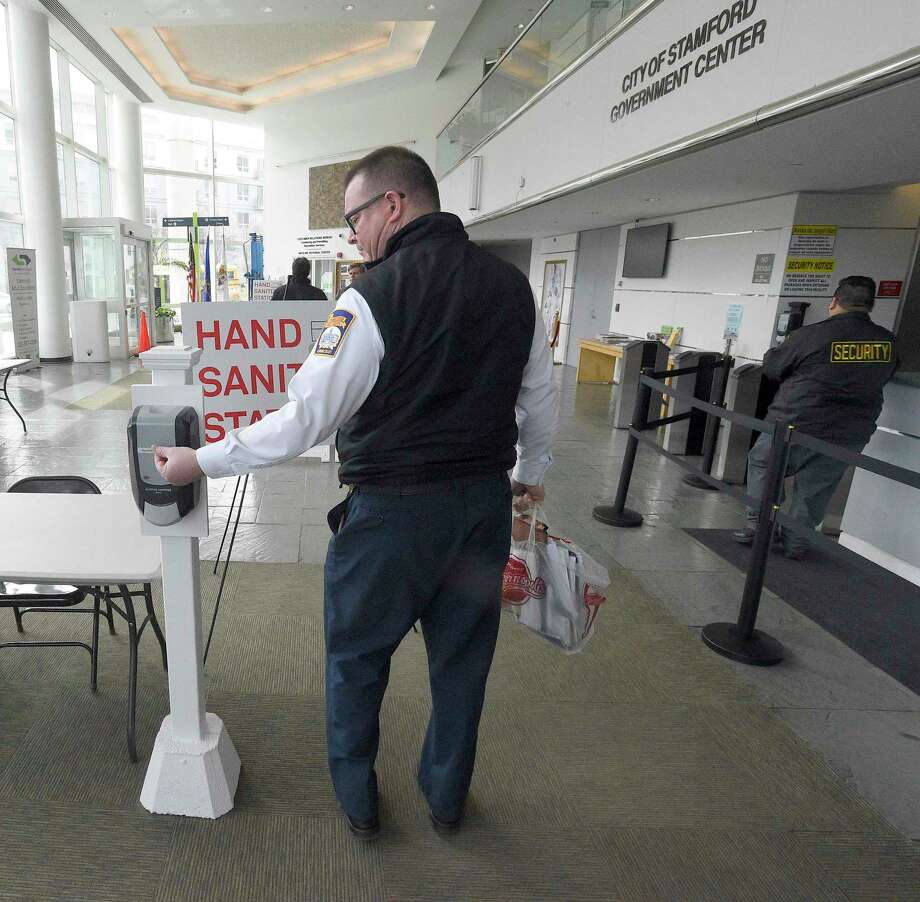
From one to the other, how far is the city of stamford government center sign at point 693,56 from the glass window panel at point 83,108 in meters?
11.5

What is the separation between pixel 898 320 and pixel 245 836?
6352 mm

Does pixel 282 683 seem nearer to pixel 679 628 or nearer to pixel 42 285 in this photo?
pixel 679 628

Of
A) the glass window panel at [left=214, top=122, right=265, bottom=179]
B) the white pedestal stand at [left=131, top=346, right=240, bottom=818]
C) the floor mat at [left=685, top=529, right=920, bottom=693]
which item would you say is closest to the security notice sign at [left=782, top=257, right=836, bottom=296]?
the floor mat at [left=685, top=529, right=920, bottom=693]

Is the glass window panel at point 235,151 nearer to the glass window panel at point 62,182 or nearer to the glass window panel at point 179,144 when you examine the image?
the glass window panel at point 179,144

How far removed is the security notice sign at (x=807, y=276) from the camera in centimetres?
583

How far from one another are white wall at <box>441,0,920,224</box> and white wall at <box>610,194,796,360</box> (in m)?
1.67

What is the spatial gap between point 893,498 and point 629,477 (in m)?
1.47

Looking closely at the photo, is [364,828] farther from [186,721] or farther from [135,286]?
[135,286]

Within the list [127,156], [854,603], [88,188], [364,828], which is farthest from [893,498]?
[127,156]

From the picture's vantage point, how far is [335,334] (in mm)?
1370

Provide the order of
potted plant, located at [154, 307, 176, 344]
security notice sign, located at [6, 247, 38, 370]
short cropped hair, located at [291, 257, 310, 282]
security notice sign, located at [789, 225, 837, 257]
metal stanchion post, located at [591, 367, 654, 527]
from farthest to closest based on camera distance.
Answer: potted plant, located at [154, 307, 176, 344] < security notice sign, located at [6, 247, 38, 370] < security notice sign, located at [789, 225, 837, 257] < short cropped hair, located at [291, 257, 310, 282] < metal stanchion post, located at [591, 367, 654, 527]

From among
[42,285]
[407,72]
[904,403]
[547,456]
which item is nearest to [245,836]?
[547,456]

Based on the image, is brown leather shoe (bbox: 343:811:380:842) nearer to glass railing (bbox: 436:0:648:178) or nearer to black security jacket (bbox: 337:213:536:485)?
black security jacket (bbox: 337:213:536:485)

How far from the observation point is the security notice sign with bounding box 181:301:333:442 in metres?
2.99
